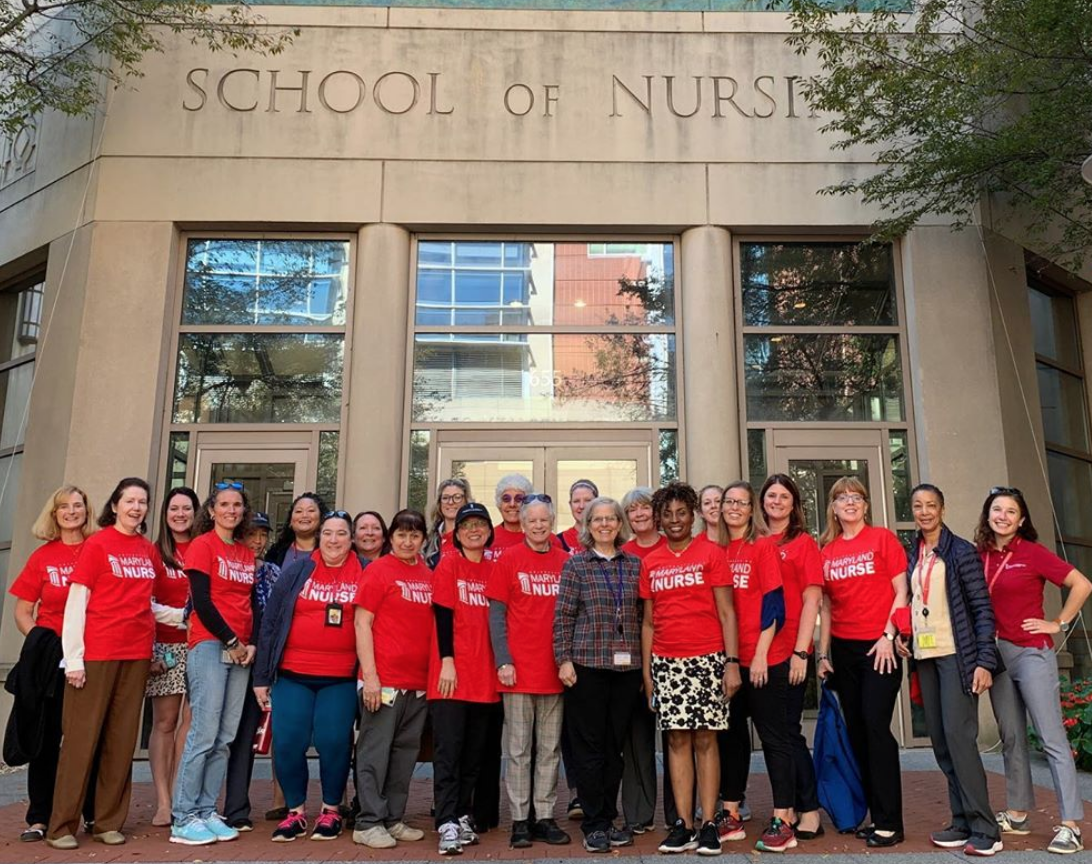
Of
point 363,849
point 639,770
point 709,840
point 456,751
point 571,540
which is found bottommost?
point 363,849

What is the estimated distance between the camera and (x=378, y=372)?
10031 millimetres

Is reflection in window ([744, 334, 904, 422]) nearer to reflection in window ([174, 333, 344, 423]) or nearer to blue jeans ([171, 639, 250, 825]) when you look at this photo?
reflection in window ([174, 333, 344, 423])

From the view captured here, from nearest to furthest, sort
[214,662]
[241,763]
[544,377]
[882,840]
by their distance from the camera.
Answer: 1. [882,840]
2. [214,662]
3. [241,763]
4. [544,377]

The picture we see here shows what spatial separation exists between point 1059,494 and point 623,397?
535 cm

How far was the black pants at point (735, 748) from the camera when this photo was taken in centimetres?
550

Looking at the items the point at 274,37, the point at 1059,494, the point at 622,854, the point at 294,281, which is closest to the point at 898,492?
the point at 1059,494

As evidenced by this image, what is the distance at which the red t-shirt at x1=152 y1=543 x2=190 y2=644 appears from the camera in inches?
235

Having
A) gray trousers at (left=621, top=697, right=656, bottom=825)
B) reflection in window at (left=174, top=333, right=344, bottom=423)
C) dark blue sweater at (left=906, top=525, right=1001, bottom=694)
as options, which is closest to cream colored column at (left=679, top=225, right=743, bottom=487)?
reflection in window at (left=174, top=333, right=344, bottom=423)

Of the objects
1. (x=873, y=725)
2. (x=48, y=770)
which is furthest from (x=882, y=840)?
(x=48, y=770)

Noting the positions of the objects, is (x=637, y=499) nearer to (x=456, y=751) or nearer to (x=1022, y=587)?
(x=456, y=751)

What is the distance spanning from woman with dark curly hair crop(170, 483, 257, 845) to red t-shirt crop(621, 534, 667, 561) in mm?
2356

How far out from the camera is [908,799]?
6.68m

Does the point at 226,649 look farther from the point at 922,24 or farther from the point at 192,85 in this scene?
the point at 922,24

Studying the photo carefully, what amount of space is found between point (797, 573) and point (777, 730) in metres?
0.89
